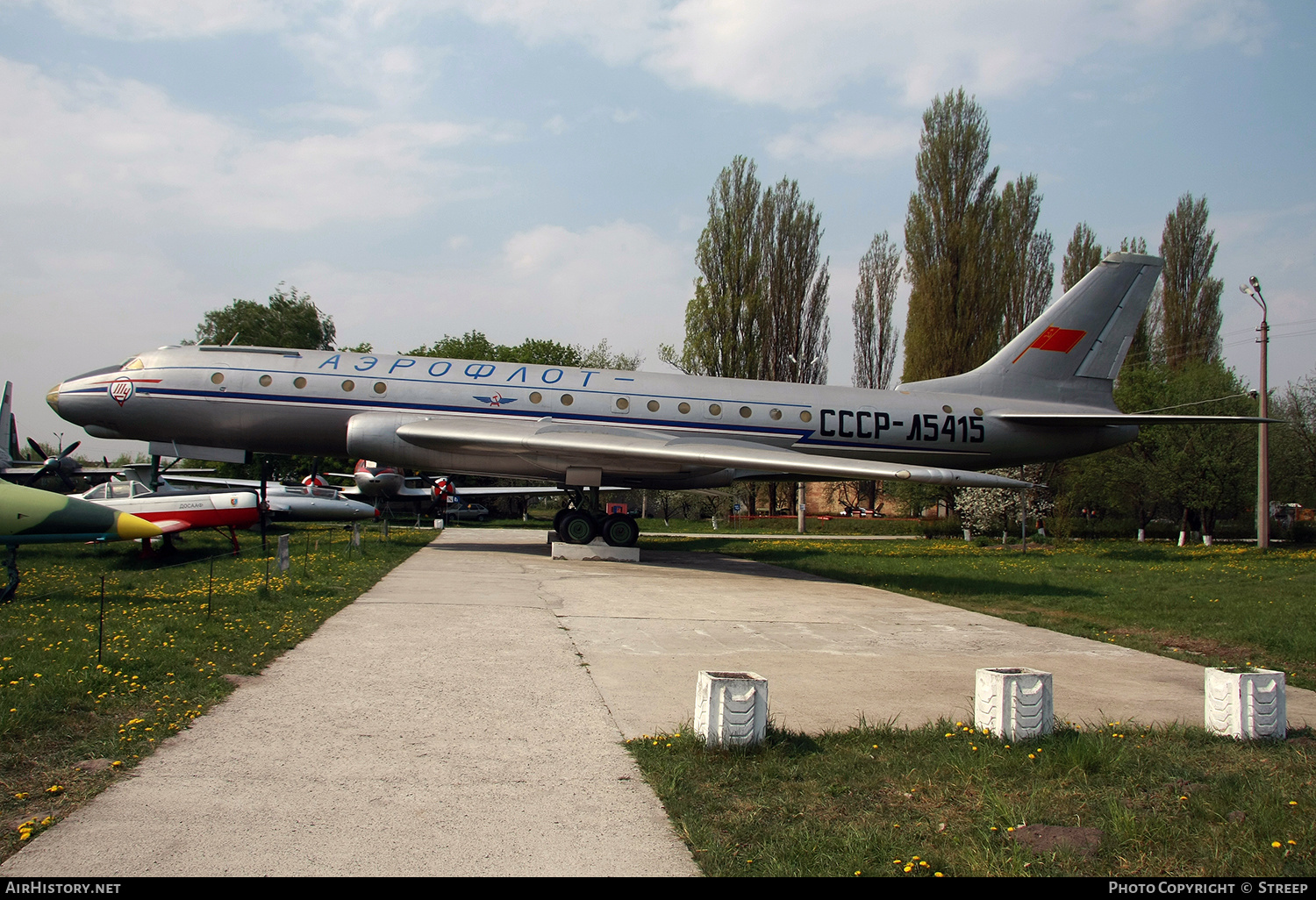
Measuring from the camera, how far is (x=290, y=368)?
16234 mm

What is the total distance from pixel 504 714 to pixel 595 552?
453 inches

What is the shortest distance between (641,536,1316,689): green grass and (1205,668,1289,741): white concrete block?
99.8 inches

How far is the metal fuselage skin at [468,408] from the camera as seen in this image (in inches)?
628

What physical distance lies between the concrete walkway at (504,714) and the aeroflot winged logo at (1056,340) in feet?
33.2

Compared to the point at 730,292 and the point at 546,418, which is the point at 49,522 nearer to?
the point at 546,418

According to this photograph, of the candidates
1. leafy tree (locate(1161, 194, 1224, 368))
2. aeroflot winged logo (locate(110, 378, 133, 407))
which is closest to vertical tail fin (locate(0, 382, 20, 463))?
aeroflot winged logo (locate(110, 378, 133, 407))

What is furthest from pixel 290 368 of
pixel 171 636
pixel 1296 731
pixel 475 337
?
pixel 475 337

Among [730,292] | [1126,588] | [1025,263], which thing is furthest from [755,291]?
[1126,588]

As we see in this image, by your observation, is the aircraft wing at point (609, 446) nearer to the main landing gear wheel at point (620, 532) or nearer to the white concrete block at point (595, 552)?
the main landing gear wheel at point (620, 532)

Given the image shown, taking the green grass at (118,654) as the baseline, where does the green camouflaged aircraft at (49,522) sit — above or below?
above

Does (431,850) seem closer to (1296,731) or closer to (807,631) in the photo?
(1296,731)

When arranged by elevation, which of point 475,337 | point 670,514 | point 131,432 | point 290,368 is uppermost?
A: point 475,337

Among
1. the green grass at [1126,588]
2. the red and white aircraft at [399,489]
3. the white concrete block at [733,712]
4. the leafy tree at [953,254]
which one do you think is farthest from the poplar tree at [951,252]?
the white concrete block at [733,712]
